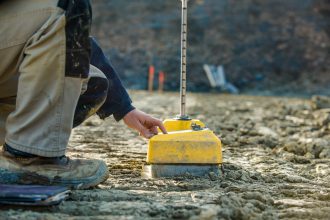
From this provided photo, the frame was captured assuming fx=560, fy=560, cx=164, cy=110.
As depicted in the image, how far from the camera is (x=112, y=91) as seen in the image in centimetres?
312

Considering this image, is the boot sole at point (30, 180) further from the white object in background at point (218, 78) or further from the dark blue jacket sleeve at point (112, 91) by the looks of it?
the white object in background at point (218, 78)

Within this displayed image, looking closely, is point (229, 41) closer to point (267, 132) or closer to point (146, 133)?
point (267, 132)

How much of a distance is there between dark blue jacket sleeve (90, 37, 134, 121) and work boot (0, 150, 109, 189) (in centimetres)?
54

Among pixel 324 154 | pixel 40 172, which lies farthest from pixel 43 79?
pixel 324 154

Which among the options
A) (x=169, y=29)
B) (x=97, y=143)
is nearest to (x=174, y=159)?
(x=97, y=143)

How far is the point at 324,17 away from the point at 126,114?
59.4 ft

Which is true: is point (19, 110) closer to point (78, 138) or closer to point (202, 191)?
point (202, 191)

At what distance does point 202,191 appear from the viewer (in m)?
2.70

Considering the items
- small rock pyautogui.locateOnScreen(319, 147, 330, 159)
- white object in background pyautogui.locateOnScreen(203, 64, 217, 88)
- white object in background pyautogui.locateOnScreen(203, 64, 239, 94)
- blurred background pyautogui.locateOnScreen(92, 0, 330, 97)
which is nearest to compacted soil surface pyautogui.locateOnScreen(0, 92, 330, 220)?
small rock pyautogui.locateOnScreen(319, 147, 330, 159)

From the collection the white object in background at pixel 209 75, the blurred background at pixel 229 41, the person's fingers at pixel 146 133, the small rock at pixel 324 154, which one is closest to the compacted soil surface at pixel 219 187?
the small rock at pixel 324 154

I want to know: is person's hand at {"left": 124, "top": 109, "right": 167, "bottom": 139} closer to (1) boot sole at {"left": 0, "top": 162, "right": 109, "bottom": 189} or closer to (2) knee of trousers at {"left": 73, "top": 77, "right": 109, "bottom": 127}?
(2) knee of trousers at {"left": 73, "top": 77, "right": 109, "bottom": 127}

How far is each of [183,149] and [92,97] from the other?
0.56 metres

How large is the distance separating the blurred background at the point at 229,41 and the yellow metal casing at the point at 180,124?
13560mm

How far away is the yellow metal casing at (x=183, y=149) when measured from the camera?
3.00 metres
